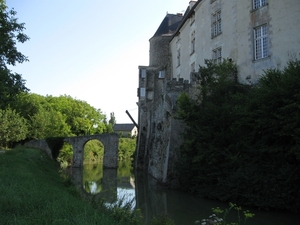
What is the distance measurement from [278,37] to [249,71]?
7.13ft

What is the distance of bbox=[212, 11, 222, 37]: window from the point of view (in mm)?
18531

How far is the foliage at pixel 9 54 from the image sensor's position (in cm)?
1248

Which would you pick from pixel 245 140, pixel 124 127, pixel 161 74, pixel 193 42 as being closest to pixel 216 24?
pixel 193 42

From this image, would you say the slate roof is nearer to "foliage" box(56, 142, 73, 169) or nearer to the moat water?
"foliage" box(56, 142, 73, 169)

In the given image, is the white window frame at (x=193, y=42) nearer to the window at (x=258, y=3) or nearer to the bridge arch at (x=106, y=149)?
the window at (x=258, y=3)

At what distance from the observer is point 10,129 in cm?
3375

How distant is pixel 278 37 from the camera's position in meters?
14.1

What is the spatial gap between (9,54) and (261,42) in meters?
11.9

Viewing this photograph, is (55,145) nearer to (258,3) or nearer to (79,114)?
(79,114)

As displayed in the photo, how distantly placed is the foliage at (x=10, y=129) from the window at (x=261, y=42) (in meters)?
27.8

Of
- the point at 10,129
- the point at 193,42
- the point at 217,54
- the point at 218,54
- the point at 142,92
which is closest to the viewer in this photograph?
the point at 218,54

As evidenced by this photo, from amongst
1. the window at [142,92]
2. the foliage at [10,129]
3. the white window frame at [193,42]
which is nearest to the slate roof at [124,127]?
the foliage at [10,129]

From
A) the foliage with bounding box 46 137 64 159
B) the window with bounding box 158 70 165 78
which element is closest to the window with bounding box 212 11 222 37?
the window with bounding box 158 70 165 78

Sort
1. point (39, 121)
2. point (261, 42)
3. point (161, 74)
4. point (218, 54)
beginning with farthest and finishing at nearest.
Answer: point (39, 121) < point (161, 74) < point (218, 54) < point (261, 42)
